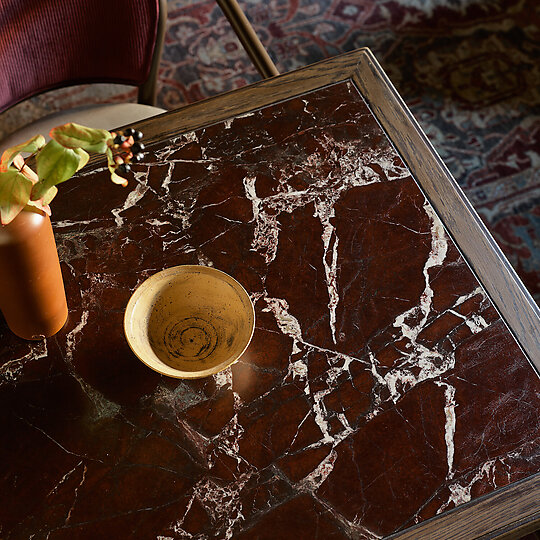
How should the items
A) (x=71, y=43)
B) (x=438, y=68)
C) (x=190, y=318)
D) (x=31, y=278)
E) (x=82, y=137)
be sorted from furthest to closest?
(x=438, y=68)
(x=71, y=43)
(x=190, y=318)
(x=31, y=278)
(x=82, y=137)

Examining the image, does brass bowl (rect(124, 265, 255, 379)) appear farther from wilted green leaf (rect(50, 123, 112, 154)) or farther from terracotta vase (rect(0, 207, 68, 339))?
wilted green leaf (rect(50, 123, 112, 154))

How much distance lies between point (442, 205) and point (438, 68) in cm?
107

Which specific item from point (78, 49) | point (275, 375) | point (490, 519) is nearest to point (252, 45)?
point (78, 49)

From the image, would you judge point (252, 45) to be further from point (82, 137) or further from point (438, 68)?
point (438, 68)

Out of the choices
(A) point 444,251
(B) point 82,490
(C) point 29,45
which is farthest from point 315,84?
(B) point 82,490

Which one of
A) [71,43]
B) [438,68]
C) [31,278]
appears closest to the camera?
[31,278]

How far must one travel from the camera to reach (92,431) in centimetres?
79

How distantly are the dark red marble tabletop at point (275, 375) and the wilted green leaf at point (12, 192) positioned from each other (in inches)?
10.0

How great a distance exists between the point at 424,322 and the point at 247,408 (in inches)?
10.2

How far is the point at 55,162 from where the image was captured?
0.63m

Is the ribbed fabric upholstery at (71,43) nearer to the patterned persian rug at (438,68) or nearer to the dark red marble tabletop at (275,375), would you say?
the dark red marble tabletop at (275,375)

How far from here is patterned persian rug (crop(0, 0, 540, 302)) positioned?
171 centimetres

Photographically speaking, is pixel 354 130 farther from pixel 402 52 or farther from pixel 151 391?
pixel 402 52

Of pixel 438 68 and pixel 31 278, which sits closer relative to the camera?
pixel 31 278
